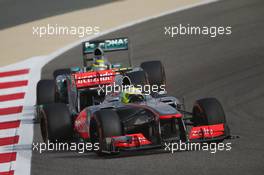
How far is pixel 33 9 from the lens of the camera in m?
31.1

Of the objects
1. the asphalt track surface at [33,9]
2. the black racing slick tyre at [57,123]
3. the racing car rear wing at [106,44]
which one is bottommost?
the black racing slick tyre at [57,123]

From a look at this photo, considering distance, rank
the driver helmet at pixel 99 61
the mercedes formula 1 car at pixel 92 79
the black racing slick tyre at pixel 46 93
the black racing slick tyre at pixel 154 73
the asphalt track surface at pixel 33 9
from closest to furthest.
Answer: the mercedes formula 1 car at pixel 92 79 < the driver helmet at pixel 99 61 < the black racing slick tyre at pixel 46 93 < the black racing slick tyre at pixel 154 73 < the asphalt track surface at pixel 33 9

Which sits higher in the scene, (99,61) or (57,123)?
(99,61)

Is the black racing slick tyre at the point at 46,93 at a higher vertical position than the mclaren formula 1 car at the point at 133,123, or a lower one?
higher

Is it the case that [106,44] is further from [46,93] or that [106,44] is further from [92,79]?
[92,79]

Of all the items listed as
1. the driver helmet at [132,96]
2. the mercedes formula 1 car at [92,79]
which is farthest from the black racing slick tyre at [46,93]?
the driver helmet at [132,96]

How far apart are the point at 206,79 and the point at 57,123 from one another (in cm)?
630

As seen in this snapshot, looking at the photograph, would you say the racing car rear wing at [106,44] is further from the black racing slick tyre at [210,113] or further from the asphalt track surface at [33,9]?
the asphalt track surface at [33,9]

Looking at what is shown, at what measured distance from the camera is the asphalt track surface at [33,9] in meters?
29.9

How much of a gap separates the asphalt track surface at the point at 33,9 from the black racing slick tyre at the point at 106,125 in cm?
1497

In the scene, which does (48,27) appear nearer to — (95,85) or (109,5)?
(109,5)

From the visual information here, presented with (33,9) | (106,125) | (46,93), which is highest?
(33,9)

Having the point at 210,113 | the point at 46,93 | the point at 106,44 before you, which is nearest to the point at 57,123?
the point at 210,113

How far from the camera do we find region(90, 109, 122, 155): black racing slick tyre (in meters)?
14.8
